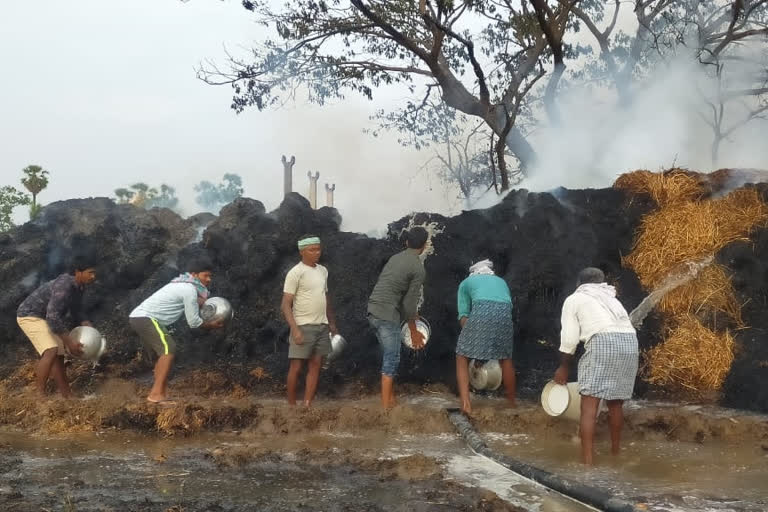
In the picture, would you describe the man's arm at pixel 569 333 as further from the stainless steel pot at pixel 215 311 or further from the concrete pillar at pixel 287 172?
the concrete pillar at pixel 287 172

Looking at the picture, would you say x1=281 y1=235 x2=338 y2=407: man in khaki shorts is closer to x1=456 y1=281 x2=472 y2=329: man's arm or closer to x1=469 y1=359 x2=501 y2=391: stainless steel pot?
x1=456 y1=281 x2=472 y2=329: man's arm

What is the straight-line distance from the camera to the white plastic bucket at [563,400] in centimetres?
561

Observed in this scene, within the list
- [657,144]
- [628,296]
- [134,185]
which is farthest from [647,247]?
[134,185]

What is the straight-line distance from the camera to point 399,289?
6816 millimetres

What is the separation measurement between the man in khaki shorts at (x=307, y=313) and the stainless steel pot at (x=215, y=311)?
1004 mm

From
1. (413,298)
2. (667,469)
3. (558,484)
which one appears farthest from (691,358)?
(558,484)

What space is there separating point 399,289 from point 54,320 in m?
3.32

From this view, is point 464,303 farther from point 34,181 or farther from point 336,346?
point 34,181

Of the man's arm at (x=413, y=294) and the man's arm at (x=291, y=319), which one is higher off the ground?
the man's arm at (x=413, y=294)

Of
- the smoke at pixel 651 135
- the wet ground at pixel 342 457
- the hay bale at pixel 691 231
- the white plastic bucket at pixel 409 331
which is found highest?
the smoke at pixel 651 135

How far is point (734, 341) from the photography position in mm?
7449

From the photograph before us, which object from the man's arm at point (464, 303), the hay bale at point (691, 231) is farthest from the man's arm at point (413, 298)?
the hay bale at point (691, 231)

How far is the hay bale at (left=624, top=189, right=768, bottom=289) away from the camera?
8.04 meters

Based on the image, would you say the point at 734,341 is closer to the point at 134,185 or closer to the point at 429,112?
the point at 429,112
